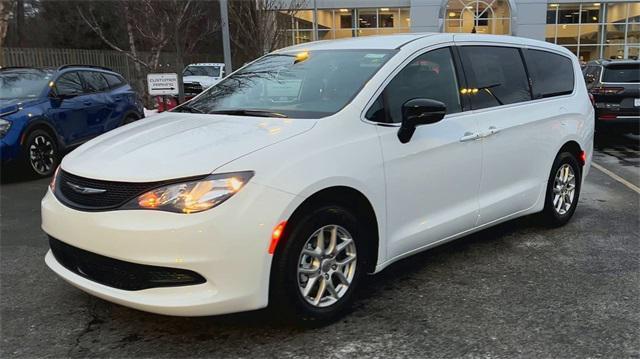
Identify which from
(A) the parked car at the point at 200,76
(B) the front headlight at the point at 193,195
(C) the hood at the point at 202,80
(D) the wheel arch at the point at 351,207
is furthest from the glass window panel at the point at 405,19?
(B) the front headlight at the point at 193,195

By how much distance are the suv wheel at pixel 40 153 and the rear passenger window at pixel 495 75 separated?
628 centimetres

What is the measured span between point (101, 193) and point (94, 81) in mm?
7390

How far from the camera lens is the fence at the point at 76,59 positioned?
20.3m

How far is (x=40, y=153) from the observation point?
8.28 meters

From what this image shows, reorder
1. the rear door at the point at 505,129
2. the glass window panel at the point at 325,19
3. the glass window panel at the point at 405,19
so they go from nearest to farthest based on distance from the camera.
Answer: the rear door at the point at 505,129 < the glass window panel at the point at 405,19 < the glass window panel at the point at 325,19

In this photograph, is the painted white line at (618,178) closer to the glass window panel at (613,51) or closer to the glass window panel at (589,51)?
the glass window panel at (589,51)

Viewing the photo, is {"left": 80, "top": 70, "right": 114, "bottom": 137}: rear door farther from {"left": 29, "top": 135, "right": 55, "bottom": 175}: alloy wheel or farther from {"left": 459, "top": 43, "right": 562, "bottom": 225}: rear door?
{"left": 459, "top": 43, "right": 562, "bottom": 225}: rear door

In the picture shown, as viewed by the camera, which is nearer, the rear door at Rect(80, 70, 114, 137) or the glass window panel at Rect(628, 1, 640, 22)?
the rear door at Rect(80, 70, 114, 137)

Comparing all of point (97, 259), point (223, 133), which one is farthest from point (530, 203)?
point (97, 259)

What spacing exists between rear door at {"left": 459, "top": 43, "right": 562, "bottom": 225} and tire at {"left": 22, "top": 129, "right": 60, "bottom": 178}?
627 centimetres

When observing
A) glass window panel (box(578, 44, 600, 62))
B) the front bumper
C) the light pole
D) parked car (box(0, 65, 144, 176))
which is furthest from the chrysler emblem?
glass window panel (box(578, 44, 600, 62))

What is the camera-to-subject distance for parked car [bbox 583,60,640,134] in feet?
37.1

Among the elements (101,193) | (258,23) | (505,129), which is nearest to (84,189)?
(101,193)

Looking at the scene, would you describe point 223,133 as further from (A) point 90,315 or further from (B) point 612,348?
(B) point 612,348
